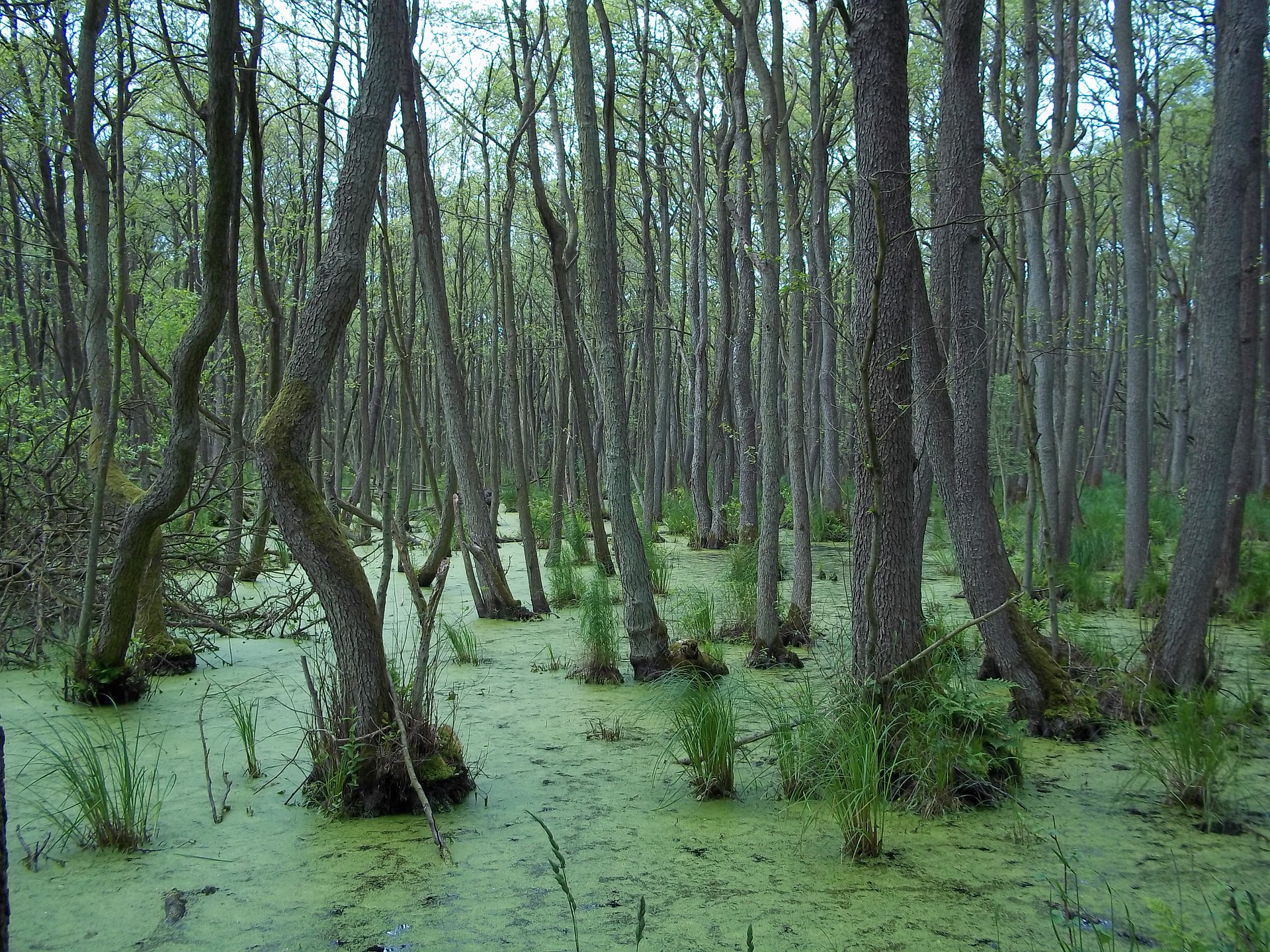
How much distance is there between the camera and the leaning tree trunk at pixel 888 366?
3818 mm

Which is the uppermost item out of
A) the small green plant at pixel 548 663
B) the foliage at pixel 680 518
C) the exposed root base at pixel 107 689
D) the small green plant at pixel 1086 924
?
the foliage at pixel 680 518

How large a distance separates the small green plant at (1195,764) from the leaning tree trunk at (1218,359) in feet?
2.47

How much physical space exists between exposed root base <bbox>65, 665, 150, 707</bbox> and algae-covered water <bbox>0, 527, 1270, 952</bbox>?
0.43 metres

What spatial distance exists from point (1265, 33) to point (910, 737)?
3.81 m

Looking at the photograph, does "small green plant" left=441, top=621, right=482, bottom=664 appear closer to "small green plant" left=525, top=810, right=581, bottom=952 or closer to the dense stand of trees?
the dense stand of trees

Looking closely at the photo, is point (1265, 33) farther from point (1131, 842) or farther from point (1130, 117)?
point (1131, 842)

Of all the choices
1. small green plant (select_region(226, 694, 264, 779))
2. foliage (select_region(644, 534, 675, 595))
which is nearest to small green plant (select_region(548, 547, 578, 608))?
foliage (select_region(644, 534, 675, 595))

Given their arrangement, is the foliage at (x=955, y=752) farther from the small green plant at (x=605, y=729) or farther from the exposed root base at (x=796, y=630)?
the exposed root base at (x=796, y=630)

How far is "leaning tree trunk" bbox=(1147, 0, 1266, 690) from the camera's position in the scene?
442 centimetres

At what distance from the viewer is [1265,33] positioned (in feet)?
14.4

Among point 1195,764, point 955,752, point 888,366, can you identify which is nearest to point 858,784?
point 955,752

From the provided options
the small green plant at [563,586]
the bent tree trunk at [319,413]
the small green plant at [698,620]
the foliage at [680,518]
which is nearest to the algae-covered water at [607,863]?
the bent tree trunk at [319,413]

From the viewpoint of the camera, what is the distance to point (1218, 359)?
4.54 metres

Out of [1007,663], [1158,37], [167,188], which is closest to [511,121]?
[167,188]
